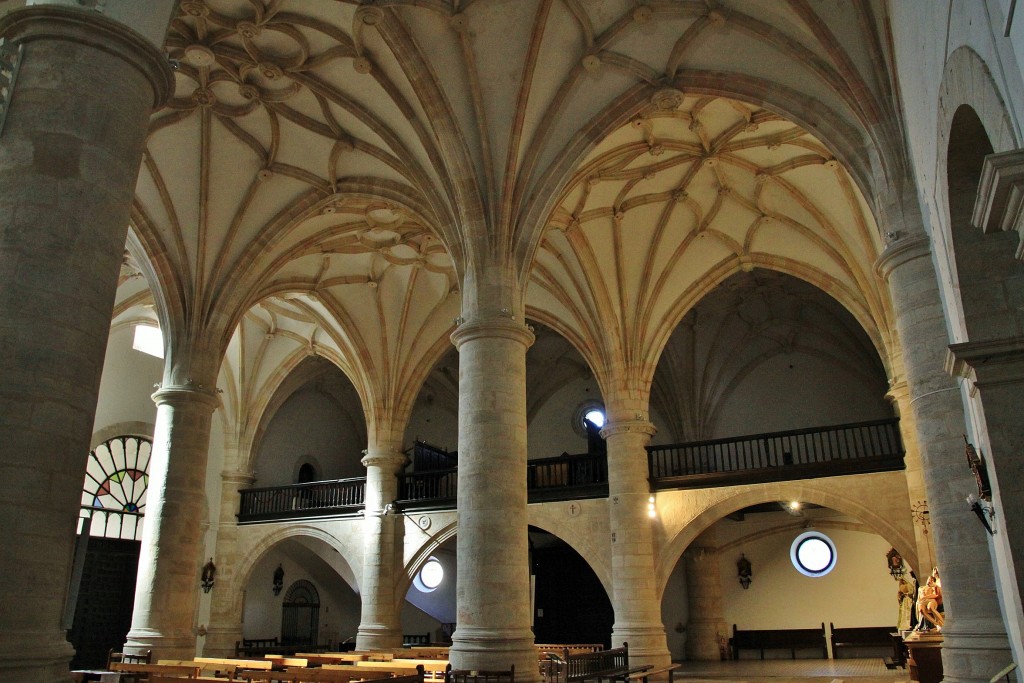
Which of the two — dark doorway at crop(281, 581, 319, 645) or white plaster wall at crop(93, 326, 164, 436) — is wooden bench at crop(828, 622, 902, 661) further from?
white plaster wall at crop(93, 326, 164, 436)

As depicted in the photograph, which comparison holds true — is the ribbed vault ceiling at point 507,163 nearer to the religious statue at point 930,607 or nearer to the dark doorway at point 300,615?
the religious statue at point 930,607

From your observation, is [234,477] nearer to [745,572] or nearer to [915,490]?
[745,572]

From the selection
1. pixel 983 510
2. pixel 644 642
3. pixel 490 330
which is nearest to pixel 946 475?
pixel 983 510

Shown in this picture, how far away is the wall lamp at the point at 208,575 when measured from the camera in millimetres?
20453

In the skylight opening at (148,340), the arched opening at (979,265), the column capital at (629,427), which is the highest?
the skylight opening at (148,340)

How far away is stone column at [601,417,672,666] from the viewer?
1529 centimetres

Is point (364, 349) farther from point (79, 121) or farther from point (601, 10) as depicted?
point (79, 121)

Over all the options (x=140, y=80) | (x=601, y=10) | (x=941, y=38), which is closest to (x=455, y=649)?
(x=140, y=80)

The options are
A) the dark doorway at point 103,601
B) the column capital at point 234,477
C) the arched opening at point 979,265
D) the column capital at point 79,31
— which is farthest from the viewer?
the column capital at point 234,477

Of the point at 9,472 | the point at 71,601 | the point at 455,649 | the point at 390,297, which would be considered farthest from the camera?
the point at 390,297

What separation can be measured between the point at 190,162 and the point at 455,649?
9.47 metres

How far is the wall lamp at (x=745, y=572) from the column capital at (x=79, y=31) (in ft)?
66.2

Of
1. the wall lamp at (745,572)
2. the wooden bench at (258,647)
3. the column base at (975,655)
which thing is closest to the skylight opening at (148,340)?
the wooden bench at (258,647)

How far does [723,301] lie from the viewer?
21.2m
